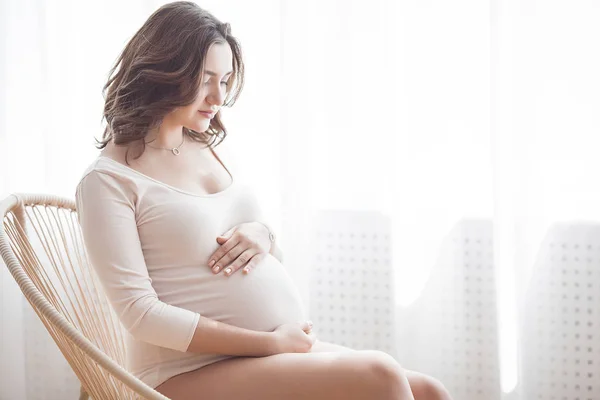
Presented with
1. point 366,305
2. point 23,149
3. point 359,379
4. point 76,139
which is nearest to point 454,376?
point 366,305

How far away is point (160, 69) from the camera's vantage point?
1.35 meters

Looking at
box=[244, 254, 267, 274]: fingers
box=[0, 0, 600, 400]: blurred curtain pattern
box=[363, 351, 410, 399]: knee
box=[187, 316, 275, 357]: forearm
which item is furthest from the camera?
box=[0, 0, 600, 400]: blurred curtain pattern

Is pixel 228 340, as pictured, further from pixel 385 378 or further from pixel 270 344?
pixel 385 378

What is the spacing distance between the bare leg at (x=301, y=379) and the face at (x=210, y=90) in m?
0.47

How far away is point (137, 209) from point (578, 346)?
122 cm

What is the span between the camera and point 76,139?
85.0 inches

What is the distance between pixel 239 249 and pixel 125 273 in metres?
0.23

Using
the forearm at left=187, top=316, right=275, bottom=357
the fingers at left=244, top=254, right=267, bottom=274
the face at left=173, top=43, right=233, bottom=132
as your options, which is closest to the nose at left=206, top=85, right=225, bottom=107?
the face at left=173, top=43, right=233, bottom=132

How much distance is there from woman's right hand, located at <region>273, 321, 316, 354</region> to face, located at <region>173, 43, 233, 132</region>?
42 cm

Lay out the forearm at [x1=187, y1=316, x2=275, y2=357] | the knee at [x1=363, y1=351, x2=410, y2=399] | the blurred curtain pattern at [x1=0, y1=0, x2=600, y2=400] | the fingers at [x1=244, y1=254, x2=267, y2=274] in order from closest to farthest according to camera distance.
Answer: the knee at [x1=363, y1=351, x2=410, y2=399] < the forearm at [x1=187, y1=316, x2=275, y2=357] < the fingers at [x1=244, y1=254, x2=267, y2=274] < the blurred curtain pattern at [x1=0, y1=0, x2=600, y2=400]

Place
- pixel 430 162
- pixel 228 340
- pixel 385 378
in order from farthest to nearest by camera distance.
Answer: pixel 430 162, pixel 228 340, pixel 385 378

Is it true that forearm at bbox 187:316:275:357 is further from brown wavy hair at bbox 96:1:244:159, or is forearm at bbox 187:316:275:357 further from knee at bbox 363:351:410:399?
brown wavy hair at bbox 96:1:244:159

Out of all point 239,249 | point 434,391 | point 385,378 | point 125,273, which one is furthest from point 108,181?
point 434,391

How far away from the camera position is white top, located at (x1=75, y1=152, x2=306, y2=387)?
4.18 ft
